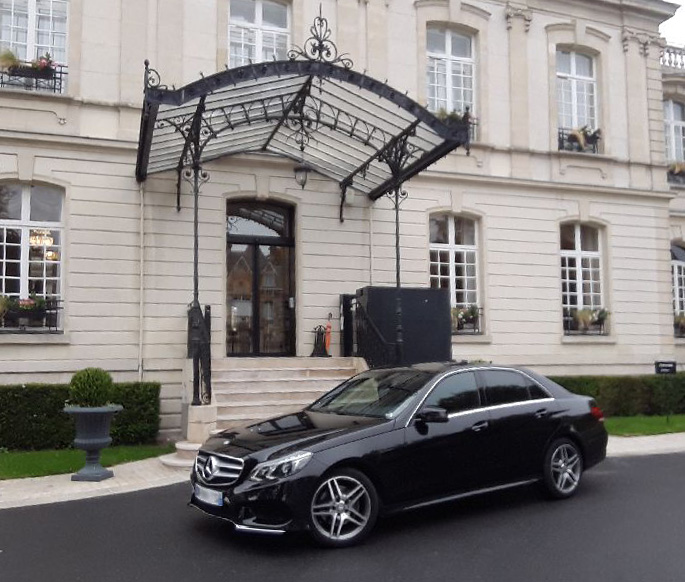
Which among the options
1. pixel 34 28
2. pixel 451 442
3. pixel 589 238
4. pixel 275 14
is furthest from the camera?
pixel 589 238

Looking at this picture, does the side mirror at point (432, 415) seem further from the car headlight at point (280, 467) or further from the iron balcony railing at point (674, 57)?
the iron balcony railing at point (674, 57)

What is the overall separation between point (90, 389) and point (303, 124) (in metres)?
6.05

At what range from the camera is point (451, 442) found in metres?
6.54

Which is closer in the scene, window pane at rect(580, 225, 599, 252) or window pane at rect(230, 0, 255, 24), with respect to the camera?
window pane at rect(230, 0, 255, 24)

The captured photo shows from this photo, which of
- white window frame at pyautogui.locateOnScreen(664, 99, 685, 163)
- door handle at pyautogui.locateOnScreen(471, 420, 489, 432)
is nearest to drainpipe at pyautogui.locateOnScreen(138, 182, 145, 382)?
door handle at pyautogui.locateOnScreen(471, 420, 489, 432)

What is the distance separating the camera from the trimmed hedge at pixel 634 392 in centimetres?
1564

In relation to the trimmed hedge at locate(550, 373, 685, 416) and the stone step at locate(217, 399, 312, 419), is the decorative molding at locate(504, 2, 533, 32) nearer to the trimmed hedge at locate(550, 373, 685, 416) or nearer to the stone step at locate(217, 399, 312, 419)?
the trimmed hedge at locate(550, 373, 685, 416)

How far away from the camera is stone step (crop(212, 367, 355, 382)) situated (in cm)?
1203

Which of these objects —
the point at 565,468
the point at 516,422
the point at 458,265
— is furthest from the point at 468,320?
the point at 516,422

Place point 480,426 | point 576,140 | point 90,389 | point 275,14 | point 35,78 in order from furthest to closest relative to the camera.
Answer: point 576,140 < point 275,14 < point 35,78 < point 90,389 < point 480,426

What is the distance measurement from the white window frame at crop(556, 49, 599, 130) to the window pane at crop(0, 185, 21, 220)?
40.3 feet

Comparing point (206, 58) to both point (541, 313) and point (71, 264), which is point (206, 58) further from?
point (541, 313)

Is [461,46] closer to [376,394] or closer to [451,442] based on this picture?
[376,394]

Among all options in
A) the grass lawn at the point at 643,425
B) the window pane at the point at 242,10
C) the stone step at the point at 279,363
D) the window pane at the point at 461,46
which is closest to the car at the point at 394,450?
the stone step at the point at 279,363
